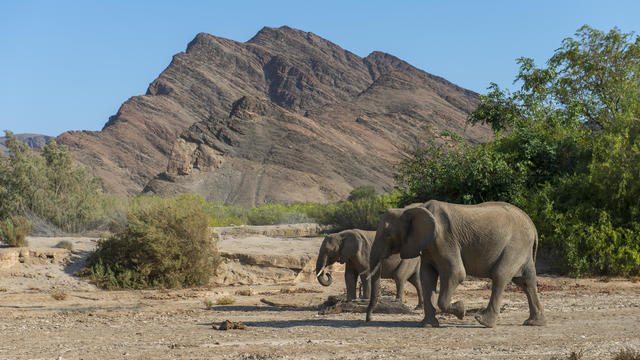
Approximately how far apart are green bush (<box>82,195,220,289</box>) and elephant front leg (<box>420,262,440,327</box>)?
8375 mm

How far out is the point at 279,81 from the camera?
529 feet

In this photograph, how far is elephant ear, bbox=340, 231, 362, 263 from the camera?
12.4 m

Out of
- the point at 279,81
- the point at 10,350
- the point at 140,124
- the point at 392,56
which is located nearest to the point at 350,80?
the point at 279,81

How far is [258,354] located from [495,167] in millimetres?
13735

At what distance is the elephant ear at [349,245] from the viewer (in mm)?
12359

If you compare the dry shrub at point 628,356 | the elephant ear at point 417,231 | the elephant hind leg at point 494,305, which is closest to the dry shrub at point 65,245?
the elephant ear at point 417,231

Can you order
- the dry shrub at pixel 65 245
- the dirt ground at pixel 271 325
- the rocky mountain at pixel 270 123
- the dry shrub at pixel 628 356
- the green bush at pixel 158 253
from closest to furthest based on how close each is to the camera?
the dry shrub at pixel 628 356
the dirt ground at pixel 271 325
the green bush at pixel 158 253
the dry shrub at pixel 65 245
the rocky mountain at pixel 270 123

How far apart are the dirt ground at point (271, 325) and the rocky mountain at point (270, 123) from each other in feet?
61.3

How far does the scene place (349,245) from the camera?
12.4 m

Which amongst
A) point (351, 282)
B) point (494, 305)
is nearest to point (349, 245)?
point (351, 282)

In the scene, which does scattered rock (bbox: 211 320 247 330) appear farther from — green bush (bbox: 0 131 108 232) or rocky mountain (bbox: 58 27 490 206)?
rocky mountain (bbox: 58 27 490 206)

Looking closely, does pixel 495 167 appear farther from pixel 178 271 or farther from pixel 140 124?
pixel 140 124

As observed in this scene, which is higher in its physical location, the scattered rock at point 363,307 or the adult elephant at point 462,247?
the adult elephant at point 462,247

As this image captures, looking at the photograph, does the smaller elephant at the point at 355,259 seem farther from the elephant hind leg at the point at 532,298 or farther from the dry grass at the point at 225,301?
the elephant hind leg at the point at 532,298
